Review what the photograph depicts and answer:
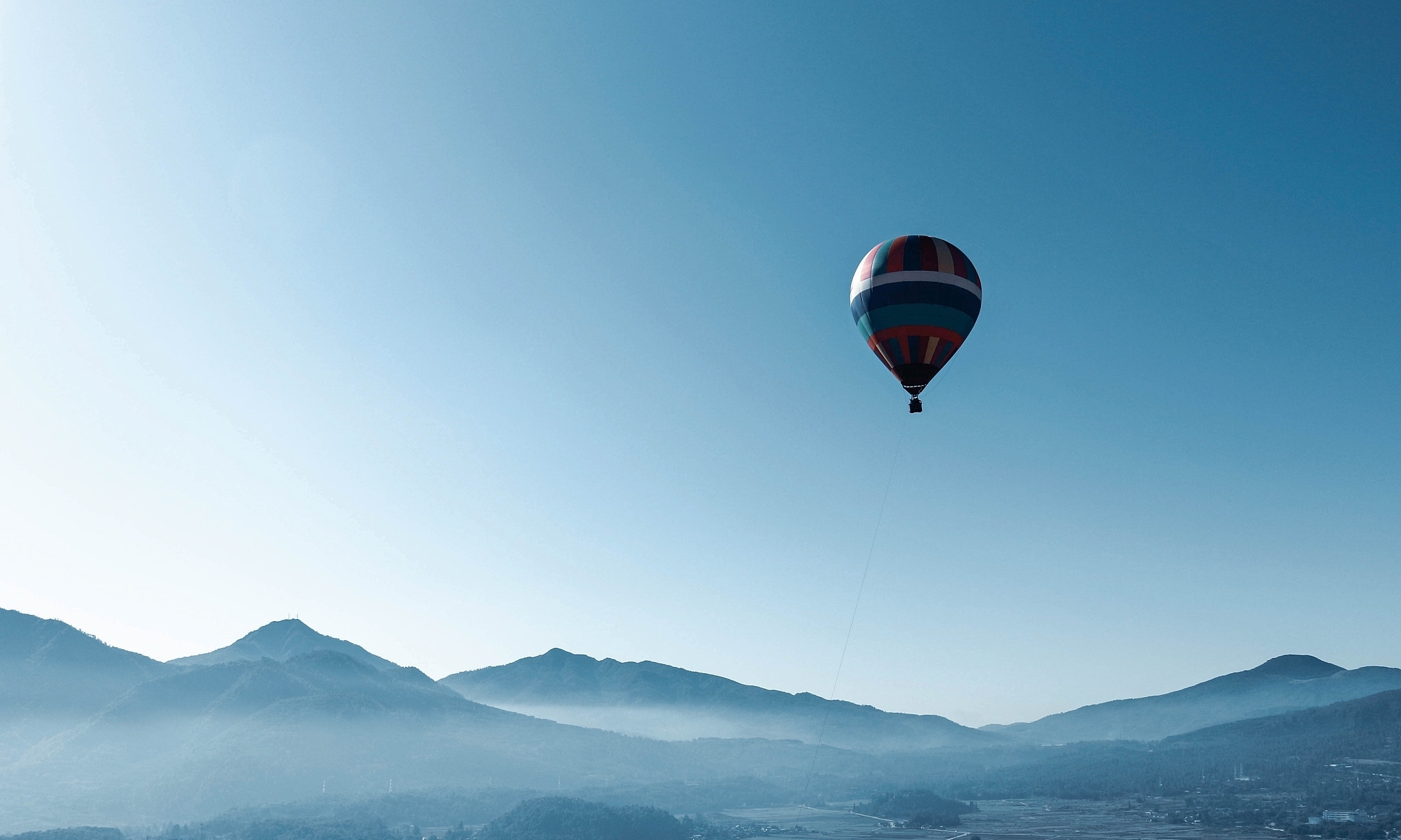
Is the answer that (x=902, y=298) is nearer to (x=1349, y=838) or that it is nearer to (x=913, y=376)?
(x=913, y=376)

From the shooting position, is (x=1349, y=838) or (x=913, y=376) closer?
(x=913, y=376)

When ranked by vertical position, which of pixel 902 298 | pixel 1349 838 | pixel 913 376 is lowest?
pixel 1349 838

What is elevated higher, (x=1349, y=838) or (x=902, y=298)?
(x=902, y=298)

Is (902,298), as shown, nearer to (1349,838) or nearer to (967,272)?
(967,272)

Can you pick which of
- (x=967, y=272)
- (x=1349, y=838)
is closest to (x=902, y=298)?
(x=967, y=272)
